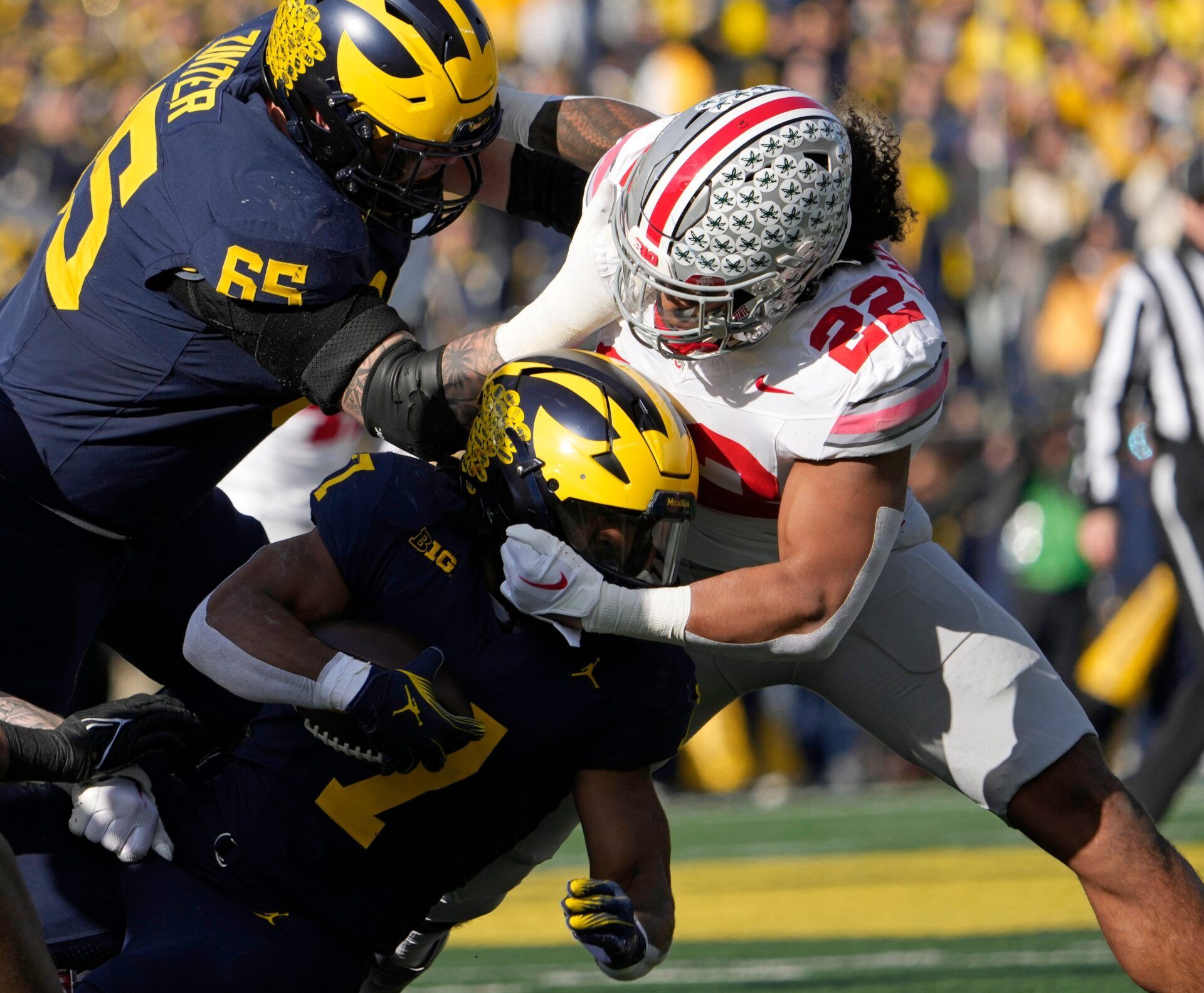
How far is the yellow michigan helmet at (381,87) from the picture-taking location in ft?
9.89

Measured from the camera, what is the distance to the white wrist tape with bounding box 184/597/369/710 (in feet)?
8.34

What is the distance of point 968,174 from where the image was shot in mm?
9156

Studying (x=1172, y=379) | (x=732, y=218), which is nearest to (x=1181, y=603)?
(x=1172, y=379)

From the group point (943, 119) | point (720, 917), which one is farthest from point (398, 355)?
point (943, 119)

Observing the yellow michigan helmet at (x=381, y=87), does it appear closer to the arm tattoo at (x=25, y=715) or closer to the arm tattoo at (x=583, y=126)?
the arm tattoo at (x=583, y=126)

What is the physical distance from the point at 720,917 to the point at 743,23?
6.33 m

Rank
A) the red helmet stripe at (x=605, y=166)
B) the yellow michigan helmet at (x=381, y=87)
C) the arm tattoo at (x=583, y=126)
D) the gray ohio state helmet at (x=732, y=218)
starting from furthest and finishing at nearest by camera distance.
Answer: the arm tattoo at (x=583, y=126) → the red helmet stripe at (x=605, y=166) → the yellow michigan helmet at (x=381, y=87) → the gray ohio state helmet at (x=732, y=218)

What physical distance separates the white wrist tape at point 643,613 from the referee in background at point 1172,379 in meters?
3.18

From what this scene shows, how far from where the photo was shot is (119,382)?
313 cm

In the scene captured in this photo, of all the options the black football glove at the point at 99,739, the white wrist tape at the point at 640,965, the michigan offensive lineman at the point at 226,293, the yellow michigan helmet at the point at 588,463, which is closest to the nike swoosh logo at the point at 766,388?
the yellow michigan helmet at the point at 588,463

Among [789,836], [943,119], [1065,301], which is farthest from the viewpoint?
[943,119]

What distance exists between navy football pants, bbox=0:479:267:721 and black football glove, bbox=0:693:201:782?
0.61m

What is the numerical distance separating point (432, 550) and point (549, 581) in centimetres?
22

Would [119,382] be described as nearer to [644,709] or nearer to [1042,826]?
[644,709]
